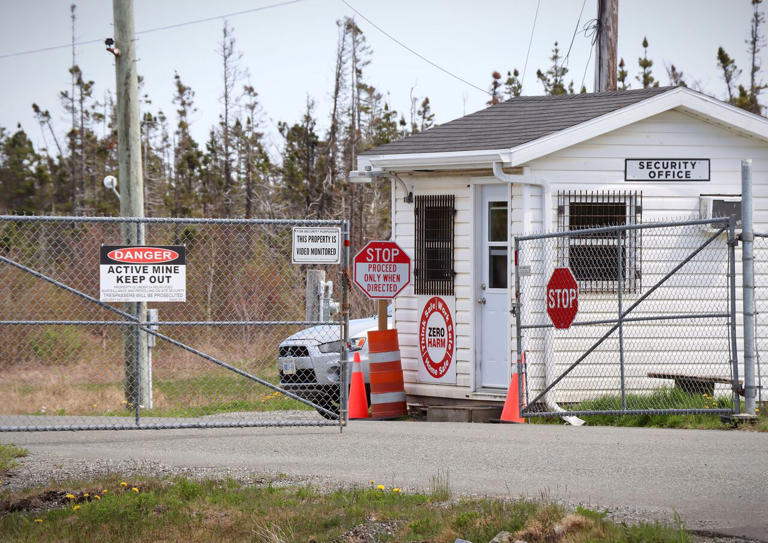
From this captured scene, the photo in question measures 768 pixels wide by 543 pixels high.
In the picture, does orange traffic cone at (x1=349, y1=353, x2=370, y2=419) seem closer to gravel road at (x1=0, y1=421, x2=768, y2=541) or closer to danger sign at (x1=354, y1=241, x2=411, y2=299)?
danger sign at (x1=354, y1=241, x2=411, y2=299)

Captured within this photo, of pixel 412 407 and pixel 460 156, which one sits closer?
pixel 460 156

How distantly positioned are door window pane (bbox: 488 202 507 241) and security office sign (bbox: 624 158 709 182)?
1.60 meters

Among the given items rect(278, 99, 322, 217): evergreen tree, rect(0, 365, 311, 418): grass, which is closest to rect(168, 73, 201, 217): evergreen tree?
rect(278, 99, 322, 217): evergreen tree

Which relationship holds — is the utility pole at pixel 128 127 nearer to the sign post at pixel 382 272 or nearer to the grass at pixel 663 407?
the sign post at pixel 382 272

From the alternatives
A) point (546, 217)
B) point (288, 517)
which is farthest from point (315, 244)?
point (288, 517)

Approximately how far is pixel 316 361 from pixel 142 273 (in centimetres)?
385

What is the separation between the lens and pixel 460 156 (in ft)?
41.2

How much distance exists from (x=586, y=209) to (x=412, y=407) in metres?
3.48

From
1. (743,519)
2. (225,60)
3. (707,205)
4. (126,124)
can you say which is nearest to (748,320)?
(707,205)

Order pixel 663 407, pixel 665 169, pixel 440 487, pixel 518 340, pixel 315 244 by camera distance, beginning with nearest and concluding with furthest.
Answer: pixel 440 487 < pixel 315 244 < pixel 518 340 < pixel 663 407 < pixel 665 169

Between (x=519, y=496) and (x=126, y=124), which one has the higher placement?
(x=126, y=124)

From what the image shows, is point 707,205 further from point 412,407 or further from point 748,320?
point 412,407

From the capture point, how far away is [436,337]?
43.3 ft

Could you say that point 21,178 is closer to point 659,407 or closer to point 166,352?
point 166,352
